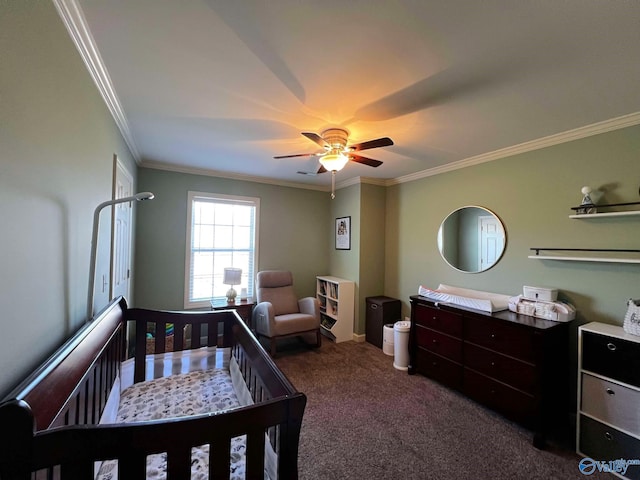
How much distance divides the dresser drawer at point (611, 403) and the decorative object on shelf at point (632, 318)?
1.24 ft

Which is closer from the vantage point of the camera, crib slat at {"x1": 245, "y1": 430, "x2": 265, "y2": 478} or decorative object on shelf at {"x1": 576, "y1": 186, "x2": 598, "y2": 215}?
crib slat at {"x1": 245, "y1": 430, "x2": 265, "y2": 478}

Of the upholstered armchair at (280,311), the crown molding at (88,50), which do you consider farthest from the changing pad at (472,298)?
the crown molding at (88,50)

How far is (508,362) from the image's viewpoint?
88.8 inches

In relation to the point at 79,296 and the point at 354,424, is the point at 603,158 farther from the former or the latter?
the point at 79,296

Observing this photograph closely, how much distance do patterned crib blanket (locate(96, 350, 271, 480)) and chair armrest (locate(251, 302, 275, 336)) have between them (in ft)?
4.62

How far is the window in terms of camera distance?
3.85m

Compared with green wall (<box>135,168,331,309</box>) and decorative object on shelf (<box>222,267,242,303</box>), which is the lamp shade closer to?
decorative object on shelf (<box>222,267,242,303</box>)

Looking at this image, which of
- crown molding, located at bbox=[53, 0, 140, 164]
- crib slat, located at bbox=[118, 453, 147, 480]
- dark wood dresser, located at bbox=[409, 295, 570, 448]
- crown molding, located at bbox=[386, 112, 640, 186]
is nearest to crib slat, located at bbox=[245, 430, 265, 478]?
crib slat, located at bbox=[118, 453, 147, 480]

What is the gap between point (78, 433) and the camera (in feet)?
2.36

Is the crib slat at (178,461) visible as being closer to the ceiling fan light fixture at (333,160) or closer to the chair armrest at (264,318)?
the ceiling fan light fixture at (333,160)

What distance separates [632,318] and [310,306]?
307 centimetres

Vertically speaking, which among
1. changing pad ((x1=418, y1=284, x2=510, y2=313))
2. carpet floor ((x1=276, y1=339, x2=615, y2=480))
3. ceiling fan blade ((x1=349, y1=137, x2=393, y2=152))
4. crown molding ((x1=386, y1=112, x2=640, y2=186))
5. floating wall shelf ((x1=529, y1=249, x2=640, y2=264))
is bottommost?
carpet floor ((x1=276, y1=339, x2=615, y2=480))

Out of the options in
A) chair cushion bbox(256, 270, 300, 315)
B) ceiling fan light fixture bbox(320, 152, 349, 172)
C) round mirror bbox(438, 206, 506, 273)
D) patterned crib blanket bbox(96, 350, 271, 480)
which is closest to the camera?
patterned crib blanket bbox(96, 350, 271, 480)

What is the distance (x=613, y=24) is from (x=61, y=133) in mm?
2492
